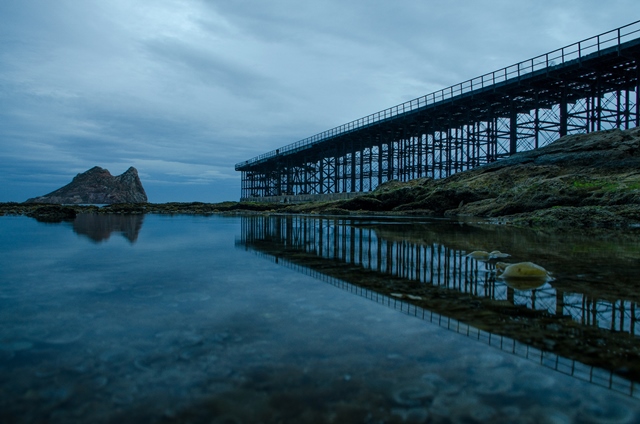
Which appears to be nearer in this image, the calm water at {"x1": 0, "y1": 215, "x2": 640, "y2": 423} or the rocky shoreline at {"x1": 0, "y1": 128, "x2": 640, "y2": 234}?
the calm water at {"x1": 0, "y1": 215, "x2": 640, "y2": 423}

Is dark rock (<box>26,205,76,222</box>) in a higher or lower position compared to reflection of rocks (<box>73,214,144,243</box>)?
higher

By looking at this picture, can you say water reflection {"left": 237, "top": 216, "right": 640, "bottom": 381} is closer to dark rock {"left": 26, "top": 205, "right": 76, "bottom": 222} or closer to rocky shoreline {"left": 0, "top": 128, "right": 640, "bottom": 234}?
Result: rocky shoreline {"left": 0, "top": 128, "right": 640, "bottom": 234}

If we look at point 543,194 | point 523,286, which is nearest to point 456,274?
point 523,286

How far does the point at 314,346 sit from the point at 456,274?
353 cm

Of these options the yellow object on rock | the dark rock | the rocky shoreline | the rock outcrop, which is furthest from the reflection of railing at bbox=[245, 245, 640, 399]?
the rock outcrop

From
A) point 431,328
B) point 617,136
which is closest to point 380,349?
point 431,328

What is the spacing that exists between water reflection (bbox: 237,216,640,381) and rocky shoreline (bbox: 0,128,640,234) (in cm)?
595

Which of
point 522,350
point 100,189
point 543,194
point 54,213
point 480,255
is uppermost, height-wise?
point 100,189

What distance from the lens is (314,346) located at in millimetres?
3090

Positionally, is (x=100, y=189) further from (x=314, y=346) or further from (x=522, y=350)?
(x=522, y=350)

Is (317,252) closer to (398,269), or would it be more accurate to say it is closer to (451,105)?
(398,269)

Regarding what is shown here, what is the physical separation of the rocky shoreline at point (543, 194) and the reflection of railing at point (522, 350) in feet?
35.5

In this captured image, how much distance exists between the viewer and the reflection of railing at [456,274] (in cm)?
396

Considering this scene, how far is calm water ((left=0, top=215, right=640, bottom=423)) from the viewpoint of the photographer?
2.21 metres
